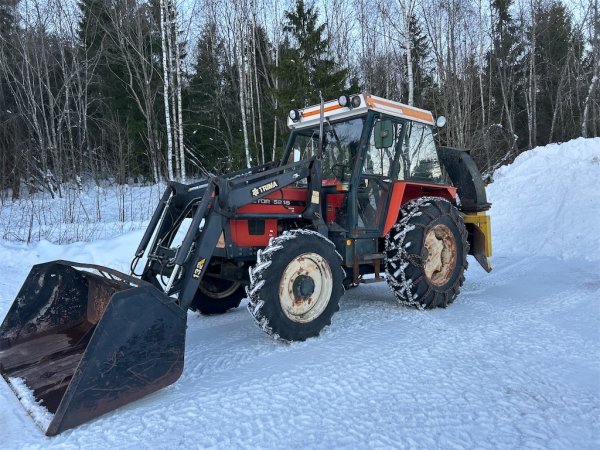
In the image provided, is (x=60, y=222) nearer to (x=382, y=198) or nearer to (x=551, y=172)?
(x=382, y=198)

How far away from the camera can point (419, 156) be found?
5699 millimetres

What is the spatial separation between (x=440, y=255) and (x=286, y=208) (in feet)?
6.83

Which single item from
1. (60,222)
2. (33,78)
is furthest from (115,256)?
(33,78)

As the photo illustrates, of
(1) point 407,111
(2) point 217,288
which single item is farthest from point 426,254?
(2) point 217,288

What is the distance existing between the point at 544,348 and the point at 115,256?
22.3 feet

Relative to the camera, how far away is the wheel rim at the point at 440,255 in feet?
17.6

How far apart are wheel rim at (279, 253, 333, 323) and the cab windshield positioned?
4.20ft

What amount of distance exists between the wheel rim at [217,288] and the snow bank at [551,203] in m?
6.33

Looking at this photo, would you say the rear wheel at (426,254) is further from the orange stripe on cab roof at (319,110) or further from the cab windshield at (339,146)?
the orange stripe on cab roof at (319,110)

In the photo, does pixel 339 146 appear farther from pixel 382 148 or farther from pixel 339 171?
pixel 382 148

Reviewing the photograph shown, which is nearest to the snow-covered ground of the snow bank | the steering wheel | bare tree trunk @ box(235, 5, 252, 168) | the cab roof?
the steering wheel

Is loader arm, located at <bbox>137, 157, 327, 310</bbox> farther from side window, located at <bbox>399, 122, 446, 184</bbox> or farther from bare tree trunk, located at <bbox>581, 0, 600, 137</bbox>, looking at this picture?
bare tree trunk, located at <bbox>581, 0, 600, 137</bbox>

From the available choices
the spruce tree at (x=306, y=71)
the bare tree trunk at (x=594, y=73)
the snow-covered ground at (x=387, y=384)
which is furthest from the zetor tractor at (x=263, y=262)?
the bare tree trunk at (x=594, y=73)

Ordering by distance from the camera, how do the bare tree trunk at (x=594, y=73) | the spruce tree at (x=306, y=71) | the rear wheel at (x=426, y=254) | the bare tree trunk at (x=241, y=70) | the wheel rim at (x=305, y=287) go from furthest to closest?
the bare tree trunk at (x=594, y=73) → the bare tree trunk at (x=241, y=70) → the spruce tree at (x=306, y=71) → the rear wheel at (x=426, y=254) → the wheel rim at (x=305, y=287)
